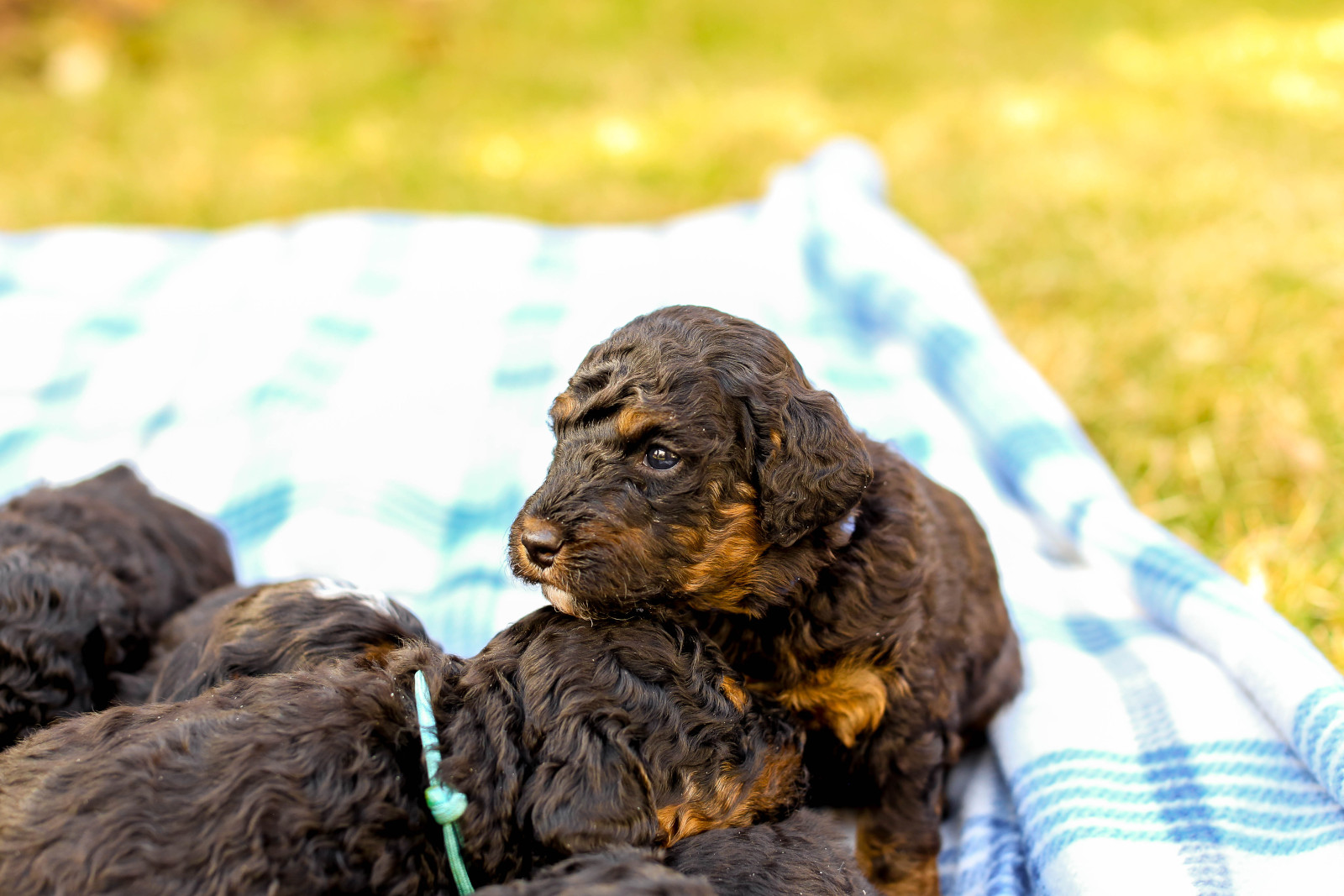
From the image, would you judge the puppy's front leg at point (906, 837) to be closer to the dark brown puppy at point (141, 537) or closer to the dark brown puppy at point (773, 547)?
the dark brown puppy at point (773, 547)

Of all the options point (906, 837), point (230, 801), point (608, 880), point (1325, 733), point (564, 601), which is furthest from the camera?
point (906, 837)

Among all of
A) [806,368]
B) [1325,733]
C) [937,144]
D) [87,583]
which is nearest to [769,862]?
[1325,733]

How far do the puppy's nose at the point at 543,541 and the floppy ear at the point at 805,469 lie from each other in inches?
20.8

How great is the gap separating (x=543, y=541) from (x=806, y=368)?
2713 mm

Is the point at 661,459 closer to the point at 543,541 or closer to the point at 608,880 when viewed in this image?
the point at 543,541

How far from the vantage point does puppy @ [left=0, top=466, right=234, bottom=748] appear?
2.97 meters

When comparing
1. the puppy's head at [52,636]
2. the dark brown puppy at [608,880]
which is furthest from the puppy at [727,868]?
the puppy's head at [52,636]

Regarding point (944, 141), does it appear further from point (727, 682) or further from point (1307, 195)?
point (727, 682)

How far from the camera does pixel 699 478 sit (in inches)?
107

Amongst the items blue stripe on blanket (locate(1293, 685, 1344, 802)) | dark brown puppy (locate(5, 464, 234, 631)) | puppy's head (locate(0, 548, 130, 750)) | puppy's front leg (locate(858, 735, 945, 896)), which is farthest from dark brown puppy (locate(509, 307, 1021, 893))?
dark brown puppy (locate(5, 464, 234, 631))

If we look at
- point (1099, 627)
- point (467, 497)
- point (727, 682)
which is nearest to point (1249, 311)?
point (1099, 627)

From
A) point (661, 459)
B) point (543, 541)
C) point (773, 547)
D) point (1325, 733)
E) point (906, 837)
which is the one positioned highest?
point (661, 459)

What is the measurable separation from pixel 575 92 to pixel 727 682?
9.52m

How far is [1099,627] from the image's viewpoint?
3871mm
